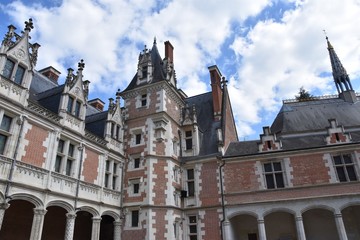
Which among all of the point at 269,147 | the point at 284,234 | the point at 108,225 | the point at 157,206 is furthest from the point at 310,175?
the point at 108,225

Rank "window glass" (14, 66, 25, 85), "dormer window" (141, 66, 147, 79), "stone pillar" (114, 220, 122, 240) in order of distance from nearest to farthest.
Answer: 1. "window glass" (14, 66, 25, 85)
2. "stone pillar" (114, 220, 122, 240)
3. "dormer window" (141, 66, 147, 79)

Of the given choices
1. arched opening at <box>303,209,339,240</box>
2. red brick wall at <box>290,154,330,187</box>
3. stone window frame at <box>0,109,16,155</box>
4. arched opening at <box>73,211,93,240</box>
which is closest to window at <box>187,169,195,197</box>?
red brick wall at <box>290,154,330,187</box>

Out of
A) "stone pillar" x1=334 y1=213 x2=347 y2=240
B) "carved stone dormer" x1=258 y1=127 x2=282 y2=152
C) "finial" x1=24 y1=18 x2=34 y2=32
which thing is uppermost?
"finial" x1=24 y1=18 x2=34 y2=32

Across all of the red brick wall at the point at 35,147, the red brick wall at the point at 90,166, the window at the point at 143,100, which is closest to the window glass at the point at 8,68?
the red brick wall at the point at 35,147

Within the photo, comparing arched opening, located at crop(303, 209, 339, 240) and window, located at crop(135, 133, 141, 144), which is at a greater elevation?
window, located at crop(135, 133, 141, 144)

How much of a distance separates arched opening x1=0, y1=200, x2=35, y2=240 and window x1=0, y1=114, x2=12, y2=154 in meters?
3.20

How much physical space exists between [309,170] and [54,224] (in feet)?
43.7

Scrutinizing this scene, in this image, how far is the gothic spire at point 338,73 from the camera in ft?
74.8

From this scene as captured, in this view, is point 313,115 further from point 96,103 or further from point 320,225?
point 96,103

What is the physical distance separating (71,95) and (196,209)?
9.14 meters

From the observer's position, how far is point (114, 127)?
1633cm

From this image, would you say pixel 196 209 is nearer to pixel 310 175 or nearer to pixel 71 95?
pixel 310 175

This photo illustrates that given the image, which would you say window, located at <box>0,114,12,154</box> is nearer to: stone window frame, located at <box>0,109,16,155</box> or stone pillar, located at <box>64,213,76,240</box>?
stone window frame, located at <box>0,109,16,155</box>

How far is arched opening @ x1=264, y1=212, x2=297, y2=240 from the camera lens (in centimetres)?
1587
